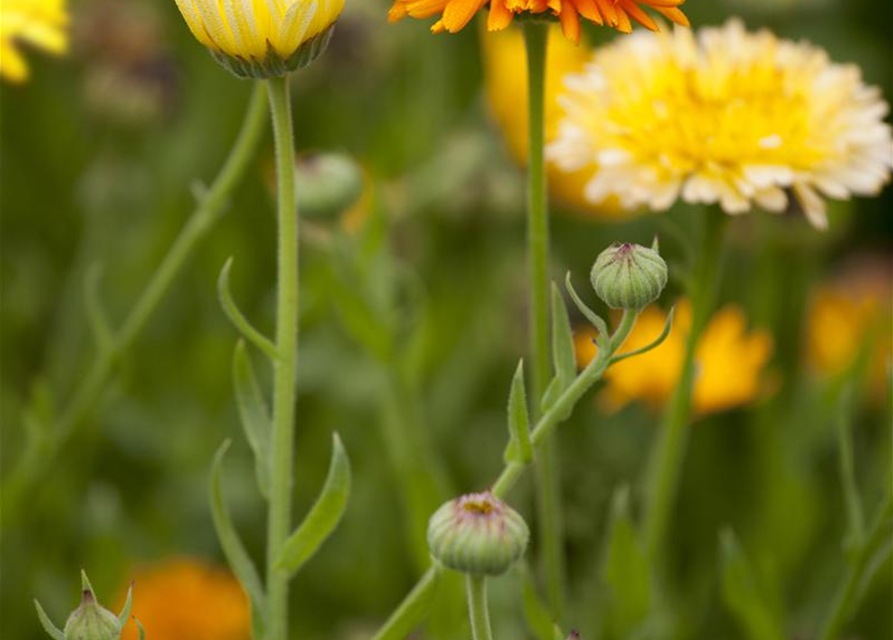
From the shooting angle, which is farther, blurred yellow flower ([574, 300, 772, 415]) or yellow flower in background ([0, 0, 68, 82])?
blurred yellow flower ([574, 300, 772, 415])

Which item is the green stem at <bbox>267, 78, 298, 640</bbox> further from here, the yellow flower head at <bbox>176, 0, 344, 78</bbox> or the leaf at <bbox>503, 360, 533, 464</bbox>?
the leaf at <bbox>503, 360, 533, 464</bbox>

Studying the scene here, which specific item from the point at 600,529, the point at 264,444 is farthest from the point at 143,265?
the point at 264,444

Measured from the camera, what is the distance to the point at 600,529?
1.66 meters

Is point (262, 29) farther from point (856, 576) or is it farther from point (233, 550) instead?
point (856, 576)

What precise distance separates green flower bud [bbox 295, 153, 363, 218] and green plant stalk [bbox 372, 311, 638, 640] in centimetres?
47

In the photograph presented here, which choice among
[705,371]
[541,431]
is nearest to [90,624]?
[541,431]

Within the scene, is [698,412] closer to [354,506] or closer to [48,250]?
[354,506]

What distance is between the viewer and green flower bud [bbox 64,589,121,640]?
33.3 inches

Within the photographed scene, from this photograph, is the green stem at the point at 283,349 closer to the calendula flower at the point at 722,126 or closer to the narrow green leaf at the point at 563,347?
the narrow green leaf at the point at 563,347

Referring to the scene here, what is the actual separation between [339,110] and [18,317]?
58 cm

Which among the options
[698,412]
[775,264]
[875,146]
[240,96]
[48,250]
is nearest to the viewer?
[875,146]

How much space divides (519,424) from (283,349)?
166 millimetres

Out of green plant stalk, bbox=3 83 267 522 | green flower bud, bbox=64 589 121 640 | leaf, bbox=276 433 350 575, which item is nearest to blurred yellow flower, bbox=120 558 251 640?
green plant stalk, bbox=3 83 267 522

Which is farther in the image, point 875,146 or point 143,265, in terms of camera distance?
point 143,265
